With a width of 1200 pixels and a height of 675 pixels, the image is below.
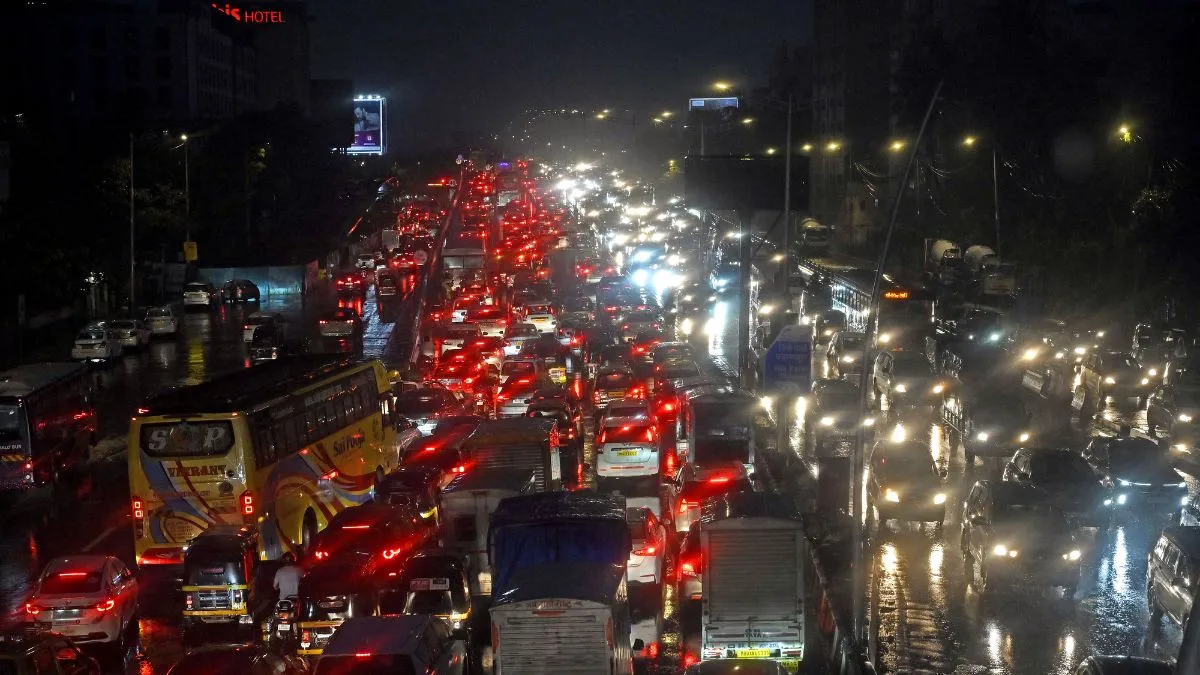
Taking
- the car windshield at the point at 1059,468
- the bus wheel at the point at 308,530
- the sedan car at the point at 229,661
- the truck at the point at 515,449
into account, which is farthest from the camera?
the truck at the point at 515,449

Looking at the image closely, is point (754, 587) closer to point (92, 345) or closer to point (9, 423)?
point (9, 423)

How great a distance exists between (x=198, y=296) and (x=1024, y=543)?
5559cm

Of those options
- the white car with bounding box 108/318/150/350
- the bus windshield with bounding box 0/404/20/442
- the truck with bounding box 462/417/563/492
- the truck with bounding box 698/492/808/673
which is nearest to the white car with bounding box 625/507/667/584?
the truck with bounding box 698/492/808/673

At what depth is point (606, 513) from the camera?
60.8ft

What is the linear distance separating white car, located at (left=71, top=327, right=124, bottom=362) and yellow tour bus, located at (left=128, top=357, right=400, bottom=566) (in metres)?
26.2

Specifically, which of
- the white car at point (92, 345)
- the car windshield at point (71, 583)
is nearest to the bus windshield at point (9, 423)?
the car windshield at point (71, 583)

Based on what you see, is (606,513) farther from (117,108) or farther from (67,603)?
(117,108)

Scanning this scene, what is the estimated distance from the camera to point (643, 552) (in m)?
19.8

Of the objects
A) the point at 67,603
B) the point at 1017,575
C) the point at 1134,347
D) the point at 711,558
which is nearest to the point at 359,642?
the point at 711,558

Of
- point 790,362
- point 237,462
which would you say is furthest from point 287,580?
point 790,362

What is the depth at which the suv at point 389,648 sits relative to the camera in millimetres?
13539

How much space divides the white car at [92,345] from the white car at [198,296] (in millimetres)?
19159

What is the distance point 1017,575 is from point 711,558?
591cm

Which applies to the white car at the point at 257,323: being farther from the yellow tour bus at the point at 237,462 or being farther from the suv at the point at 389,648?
the suv at the point at 389,648
